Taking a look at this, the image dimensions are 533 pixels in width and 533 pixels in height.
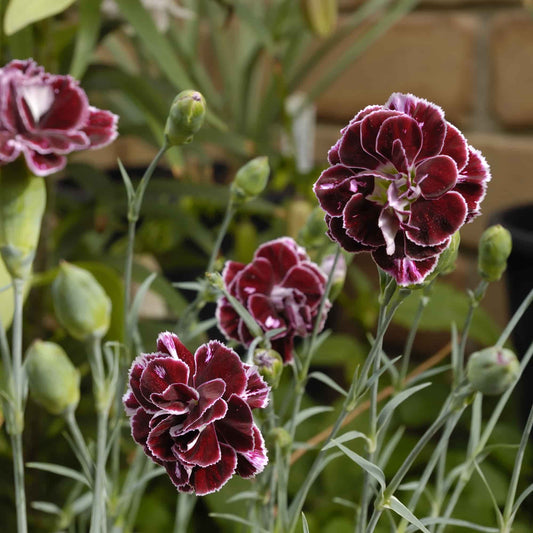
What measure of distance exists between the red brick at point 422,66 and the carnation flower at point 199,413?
23.6 inches

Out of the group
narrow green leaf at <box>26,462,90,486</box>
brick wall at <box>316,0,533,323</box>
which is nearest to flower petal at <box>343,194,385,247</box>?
narrow green leaf at <box>26,462,90,486</box>

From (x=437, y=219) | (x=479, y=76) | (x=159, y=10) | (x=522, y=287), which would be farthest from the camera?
(x=479, y=76)

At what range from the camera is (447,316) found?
563mm

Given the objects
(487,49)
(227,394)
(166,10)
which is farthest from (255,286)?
(487,49)

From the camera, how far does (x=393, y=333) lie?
2.60 ft

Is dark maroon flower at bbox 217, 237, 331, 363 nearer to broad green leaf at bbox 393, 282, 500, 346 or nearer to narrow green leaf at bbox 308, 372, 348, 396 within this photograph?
narrow green leaf at bbox 308, 372, 348, 396

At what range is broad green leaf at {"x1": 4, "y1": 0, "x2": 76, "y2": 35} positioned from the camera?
0.97 feet

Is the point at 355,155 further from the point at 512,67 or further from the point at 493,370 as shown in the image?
the point at 512,67

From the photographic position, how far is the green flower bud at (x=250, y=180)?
23 cm

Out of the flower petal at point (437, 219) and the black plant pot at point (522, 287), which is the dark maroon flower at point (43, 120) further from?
the black plant pot at point (522, 287)

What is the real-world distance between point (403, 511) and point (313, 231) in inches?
3.9

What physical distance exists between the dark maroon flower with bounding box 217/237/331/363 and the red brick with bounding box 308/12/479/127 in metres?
0.53

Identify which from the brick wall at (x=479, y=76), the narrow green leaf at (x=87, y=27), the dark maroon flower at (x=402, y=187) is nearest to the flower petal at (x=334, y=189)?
the dark maroon flower at (x=402, y=187)

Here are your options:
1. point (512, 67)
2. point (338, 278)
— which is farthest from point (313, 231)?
point (512, 67)
